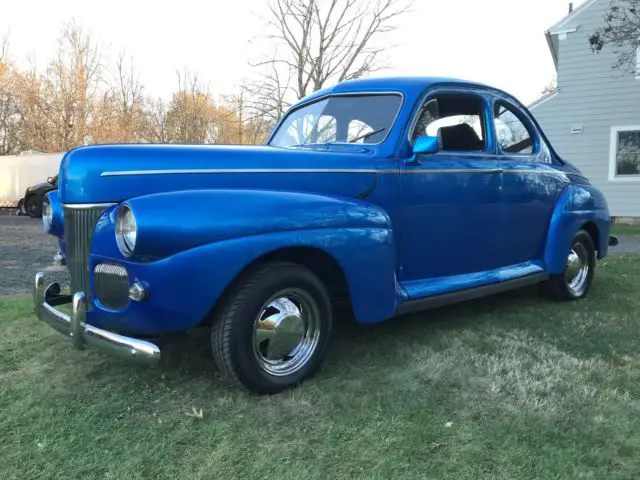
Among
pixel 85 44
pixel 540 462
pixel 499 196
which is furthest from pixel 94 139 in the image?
pixel 540 462

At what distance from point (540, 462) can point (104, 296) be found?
7.11 feet

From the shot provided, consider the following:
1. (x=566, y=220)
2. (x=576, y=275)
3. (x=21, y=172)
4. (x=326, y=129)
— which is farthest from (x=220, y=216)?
(x=21, y=172)

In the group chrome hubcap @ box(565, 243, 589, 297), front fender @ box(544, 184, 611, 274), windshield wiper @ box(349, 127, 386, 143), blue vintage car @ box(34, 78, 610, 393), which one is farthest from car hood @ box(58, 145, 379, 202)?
chrome hubcap @ box(565, 243, 589, 297)

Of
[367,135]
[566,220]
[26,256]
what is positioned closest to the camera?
[367,135]

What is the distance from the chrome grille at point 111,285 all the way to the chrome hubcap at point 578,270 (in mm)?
4168

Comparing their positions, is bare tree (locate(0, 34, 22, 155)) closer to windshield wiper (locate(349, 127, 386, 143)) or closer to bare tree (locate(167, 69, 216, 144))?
bare tree (locate(167, 69, 216, 144))

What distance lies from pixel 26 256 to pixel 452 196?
22.9 feet

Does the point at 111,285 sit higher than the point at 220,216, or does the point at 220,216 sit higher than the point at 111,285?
the point at 220,216

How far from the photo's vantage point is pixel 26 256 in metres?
8.13

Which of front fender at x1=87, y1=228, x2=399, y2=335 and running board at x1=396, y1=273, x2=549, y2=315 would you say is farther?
running board at x1=396, y1=273, x2=549, y2=315

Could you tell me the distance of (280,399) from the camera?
282 cm

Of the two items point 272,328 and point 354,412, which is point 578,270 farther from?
point 272,328

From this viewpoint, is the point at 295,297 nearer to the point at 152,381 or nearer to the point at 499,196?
the point at 152,381

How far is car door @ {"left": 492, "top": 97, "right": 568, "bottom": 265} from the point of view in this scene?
4312 millimetres
